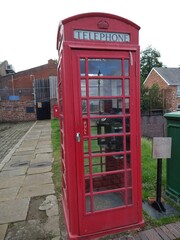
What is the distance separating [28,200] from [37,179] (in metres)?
1.06

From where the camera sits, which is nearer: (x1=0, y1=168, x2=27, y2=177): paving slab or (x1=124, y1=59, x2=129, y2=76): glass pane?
(x1=124, y1=59, x2=129, y2=76): glass pane

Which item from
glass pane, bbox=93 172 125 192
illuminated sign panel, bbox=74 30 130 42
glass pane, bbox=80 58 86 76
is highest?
illuminated sign panel, bbox=74 30 130 42

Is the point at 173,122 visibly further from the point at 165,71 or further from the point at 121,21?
the point at 165,71

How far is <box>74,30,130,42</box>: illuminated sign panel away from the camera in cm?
253

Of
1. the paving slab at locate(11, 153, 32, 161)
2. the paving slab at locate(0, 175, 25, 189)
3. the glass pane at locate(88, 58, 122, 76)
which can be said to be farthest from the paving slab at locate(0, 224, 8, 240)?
the paving slab at locate(11, 153, 32, 161)

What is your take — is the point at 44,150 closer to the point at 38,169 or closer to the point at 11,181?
the point at 38,169

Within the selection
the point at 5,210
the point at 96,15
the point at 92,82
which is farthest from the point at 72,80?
the point at 5,210

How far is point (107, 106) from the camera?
2764 millimetres

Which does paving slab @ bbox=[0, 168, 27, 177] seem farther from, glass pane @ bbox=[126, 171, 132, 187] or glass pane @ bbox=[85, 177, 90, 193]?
glass pane @ bbox=[126, 171, 132, 187]

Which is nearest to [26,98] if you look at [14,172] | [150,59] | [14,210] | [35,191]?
[14,172]

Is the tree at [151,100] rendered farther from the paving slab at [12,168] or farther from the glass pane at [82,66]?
the glass pane at [82,66]

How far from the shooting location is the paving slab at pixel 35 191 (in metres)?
4.22

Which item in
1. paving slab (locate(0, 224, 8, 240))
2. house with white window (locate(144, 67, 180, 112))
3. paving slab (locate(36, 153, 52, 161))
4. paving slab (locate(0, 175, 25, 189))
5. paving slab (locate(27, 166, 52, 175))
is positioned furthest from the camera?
house with white window (locate(144, 67, 180, 112))

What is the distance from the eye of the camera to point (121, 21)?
2654mm
